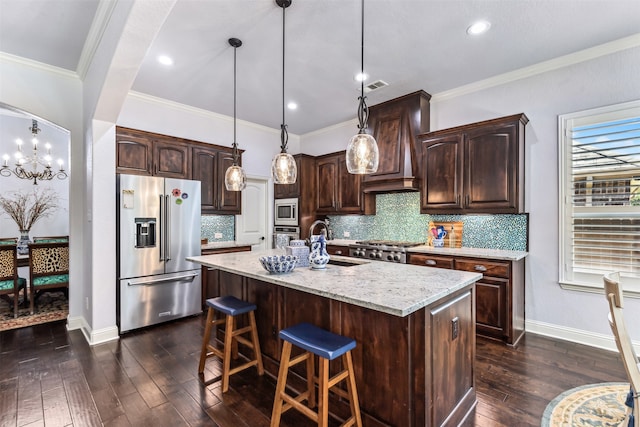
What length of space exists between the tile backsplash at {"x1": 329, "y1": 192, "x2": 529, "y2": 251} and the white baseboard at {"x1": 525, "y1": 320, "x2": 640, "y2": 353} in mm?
866

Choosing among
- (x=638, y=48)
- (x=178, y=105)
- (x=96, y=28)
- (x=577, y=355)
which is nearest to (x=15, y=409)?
(x=96, y=28)

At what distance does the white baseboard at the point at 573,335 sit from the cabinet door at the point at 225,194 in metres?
4.29

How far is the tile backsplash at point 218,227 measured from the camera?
4848 mm

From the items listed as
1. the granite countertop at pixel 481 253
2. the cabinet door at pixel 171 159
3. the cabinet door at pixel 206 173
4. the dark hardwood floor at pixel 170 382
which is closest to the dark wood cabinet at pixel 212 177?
the cabinet door at pixel 206 173

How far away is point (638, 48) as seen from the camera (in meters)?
2.81

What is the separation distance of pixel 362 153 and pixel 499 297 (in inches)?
90.1

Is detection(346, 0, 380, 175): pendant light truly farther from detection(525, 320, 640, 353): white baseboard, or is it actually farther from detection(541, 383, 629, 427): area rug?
detection(525, 320, 640, 353): white baseboard

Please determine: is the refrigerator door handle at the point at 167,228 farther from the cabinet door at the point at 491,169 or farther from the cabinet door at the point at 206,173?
the cabinet door at the point at 491,169

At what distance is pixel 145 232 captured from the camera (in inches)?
142

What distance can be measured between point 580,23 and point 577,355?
3.01m

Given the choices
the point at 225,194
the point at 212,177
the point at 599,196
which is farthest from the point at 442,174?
the point at 212,177

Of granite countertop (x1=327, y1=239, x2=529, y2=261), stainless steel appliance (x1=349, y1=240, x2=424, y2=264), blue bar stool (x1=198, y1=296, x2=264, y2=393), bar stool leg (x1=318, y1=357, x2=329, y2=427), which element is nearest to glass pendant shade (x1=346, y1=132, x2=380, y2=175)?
bar stool leg (x1=318, y1=357, x2=329, y2=427)

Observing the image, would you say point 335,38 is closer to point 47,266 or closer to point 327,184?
point 327,184

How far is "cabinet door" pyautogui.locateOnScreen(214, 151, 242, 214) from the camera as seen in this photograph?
4676 millimetres
